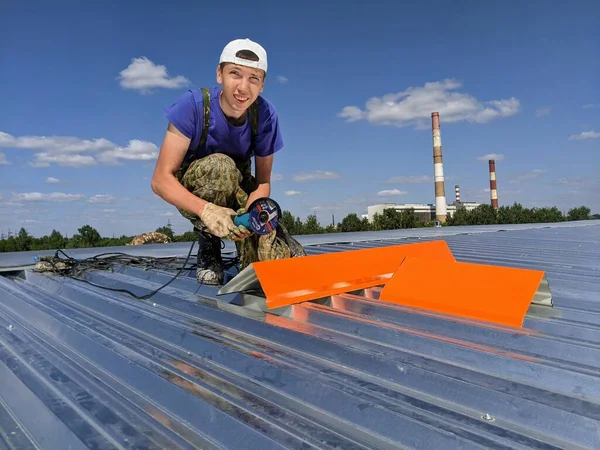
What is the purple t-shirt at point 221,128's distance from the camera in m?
2.32

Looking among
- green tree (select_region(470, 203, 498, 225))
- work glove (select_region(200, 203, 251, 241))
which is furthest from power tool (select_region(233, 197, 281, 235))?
green tree (select_region(470, 203, 498, 225))

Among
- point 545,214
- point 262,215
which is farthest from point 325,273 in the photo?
point 545,214

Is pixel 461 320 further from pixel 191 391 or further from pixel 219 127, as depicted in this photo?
pixel 219 127

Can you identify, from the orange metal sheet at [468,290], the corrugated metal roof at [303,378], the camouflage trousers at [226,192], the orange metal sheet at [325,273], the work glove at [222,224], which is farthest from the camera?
the camouflage trousers at [226,192]

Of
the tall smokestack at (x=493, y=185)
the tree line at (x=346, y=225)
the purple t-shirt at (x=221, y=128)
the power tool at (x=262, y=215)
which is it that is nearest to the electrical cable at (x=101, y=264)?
the purple t-shirt at (x=221, y=128)

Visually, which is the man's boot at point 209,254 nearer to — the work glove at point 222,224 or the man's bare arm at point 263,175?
the man's bare arm at point 263,175

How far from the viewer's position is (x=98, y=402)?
1123 millimetres

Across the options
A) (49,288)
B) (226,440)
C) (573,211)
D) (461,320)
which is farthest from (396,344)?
(573,211)

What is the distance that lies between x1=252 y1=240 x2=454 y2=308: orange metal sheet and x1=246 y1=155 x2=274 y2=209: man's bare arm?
0.78 meters

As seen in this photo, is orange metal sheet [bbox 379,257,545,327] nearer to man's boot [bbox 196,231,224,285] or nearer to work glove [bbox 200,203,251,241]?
work glove [bbox 200,203,251,241]

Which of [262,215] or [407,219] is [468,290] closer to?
[262,215]

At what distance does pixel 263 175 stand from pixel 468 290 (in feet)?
4.81

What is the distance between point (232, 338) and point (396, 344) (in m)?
0.53

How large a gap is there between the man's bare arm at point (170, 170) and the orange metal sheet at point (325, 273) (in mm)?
653
